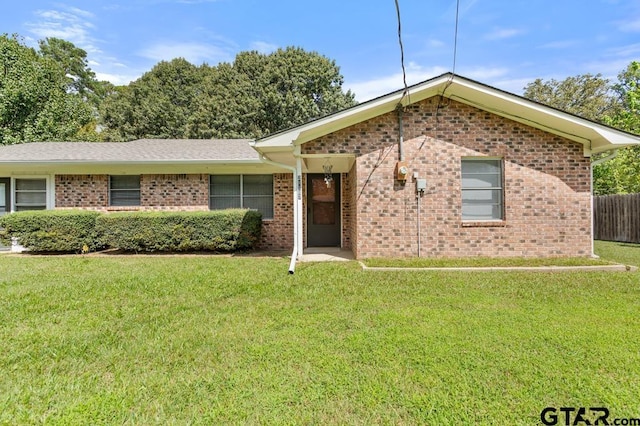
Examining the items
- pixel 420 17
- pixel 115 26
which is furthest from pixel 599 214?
pixel 115 26

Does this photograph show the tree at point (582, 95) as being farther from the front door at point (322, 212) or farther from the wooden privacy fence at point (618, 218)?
the front door at point (322, 212)

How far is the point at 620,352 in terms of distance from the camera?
3008mm

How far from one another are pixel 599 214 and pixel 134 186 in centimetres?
1690

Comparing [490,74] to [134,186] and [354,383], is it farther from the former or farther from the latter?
[134,186]

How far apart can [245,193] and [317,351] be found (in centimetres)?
829

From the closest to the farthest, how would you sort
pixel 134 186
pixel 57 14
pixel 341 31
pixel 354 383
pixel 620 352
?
pixel 354 383 → pixel 620 352 → pixel 341 31 → pixel 57 14 → pixel 134 186

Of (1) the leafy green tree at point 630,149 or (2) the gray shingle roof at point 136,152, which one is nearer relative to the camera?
(2) the gray shingle roof at point 136,152

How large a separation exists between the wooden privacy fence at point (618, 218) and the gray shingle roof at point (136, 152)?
12895 millimetres

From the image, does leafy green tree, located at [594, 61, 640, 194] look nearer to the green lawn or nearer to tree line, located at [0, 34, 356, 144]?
the green lawn

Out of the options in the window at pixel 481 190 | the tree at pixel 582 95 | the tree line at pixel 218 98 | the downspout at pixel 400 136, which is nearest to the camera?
the downspout at pixel 400 136

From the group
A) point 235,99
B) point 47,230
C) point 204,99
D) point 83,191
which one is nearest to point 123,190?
point 83,191

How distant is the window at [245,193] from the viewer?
10805 millimetres

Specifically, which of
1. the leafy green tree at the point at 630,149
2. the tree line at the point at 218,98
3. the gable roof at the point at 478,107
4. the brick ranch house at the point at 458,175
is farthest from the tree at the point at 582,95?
the brick ranch house at the point at 458,175

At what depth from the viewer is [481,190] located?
7.93m
